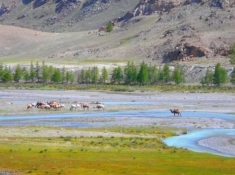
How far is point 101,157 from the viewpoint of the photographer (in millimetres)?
41031

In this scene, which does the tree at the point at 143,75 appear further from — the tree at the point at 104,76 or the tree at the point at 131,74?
the tree at the point at 104,76

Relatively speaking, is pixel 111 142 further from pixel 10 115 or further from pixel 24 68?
pixel 24 68

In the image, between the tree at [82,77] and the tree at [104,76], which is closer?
the tree at [104,76]

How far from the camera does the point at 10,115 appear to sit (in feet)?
251

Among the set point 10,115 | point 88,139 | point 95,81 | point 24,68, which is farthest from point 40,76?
point 88,139

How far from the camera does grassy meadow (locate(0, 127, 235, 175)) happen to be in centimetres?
3609

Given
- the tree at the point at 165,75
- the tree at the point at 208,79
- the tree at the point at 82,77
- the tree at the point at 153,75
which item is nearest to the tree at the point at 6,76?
the tree at the point at 82,77

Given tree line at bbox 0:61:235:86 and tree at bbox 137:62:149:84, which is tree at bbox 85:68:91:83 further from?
tree at bbox 137:62:149:84

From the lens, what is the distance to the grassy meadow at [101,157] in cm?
3609

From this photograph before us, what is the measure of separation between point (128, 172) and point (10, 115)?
43256 mm

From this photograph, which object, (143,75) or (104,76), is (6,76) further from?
(143,75)

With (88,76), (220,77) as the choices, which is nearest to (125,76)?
(88,76)

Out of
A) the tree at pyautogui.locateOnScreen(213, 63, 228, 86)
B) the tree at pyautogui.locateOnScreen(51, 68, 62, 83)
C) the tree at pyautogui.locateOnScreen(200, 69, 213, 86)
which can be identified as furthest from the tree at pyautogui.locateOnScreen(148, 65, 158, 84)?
the tree at pyautogui.locateOnScreen(51, 68, 62, 83)

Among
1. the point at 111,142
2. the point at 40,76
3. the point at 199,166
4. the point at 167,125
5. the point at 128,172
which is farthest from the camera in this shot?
the point at 40,76
